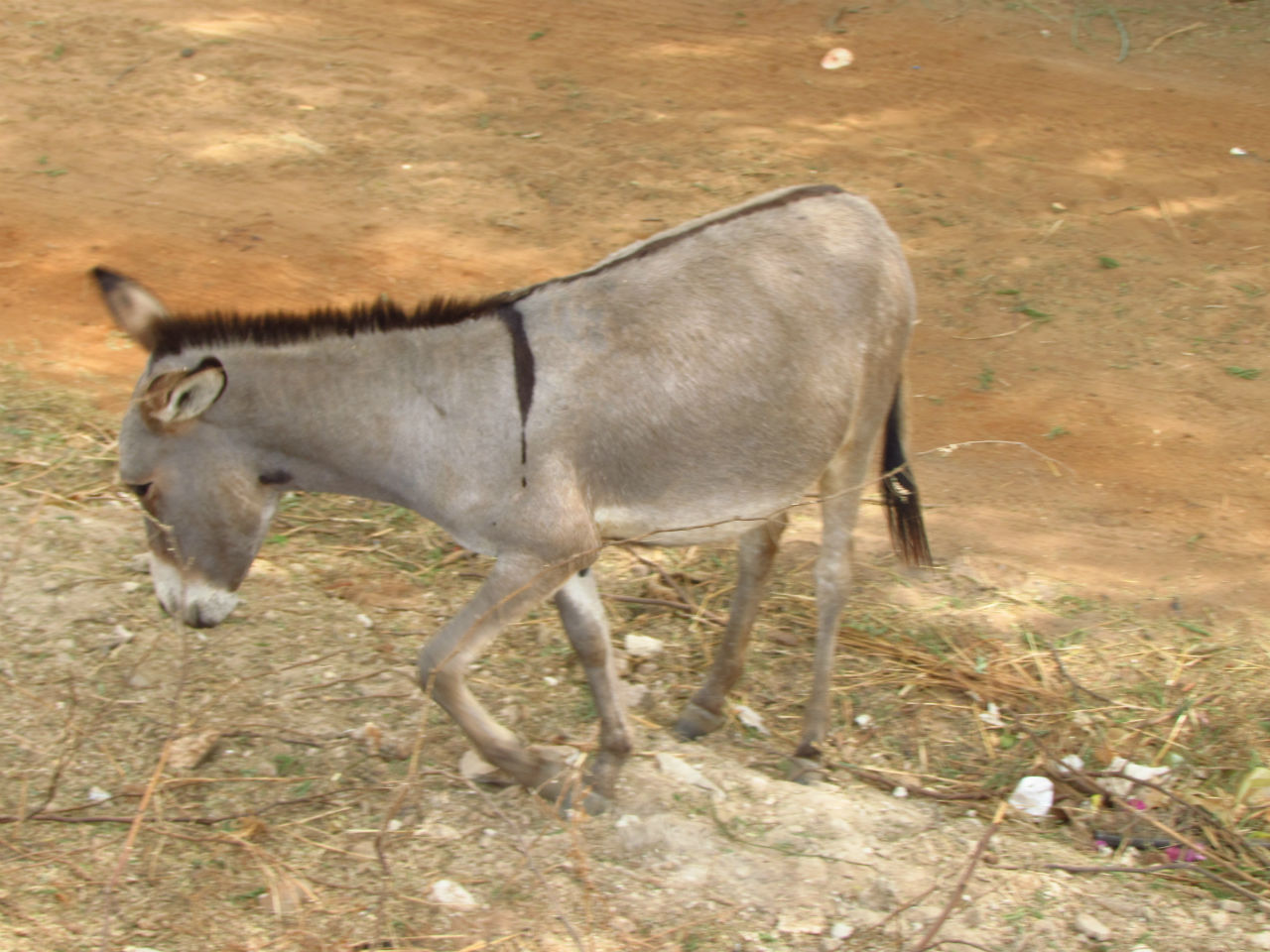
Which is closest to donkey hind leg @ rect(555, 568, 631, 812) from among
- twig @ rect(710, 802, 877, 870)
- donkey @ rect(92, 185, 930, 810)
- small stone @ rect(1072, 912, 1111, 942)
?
donkey @ rect(92, 185, 930, 810)

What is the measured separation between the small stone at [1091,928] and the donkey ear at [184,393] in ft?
9.39

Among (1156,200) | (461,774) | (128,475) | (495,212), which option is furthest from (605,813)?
(1156,200)

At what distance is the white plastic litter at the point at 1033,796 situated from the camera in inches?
160

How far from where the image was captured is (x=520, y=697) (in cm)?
445

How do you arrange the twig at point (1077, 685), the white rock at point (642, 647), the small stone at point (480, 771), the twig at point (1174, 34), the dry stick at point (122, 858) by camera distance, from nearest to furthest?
the dry stick at point (122, 858) < the small stone at point (480, 771) < the twig at point (1077, 685) < the white rock at point (642, 647) < the twig at point (1174, 34)

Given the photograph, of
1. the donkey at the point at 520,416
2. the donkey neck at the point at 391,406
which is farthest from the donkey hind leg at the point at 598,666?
the donkey neck at the point at 391,406

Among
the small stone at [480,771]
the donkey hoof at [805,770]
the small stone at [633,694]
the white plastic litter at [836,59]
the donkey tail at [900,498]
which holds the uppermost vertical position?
the white plastic litter at [836,59]

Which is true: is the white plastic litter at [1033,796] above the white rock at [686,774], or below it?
below

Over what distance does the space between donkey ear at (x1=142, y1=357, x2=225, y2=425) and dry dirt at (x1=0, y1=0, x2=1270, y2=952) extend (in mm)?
623

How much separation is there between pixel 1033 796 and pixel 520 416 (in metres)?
2.13

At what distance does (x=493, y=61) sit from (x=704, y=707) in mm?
6863

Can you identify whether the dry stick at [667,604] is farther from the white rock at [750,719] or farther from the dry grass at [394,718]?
the white rock at [750,719]

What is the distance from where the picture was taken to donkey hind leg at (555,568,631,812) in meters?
3.81

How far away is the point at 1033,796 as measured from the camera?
160 inches
